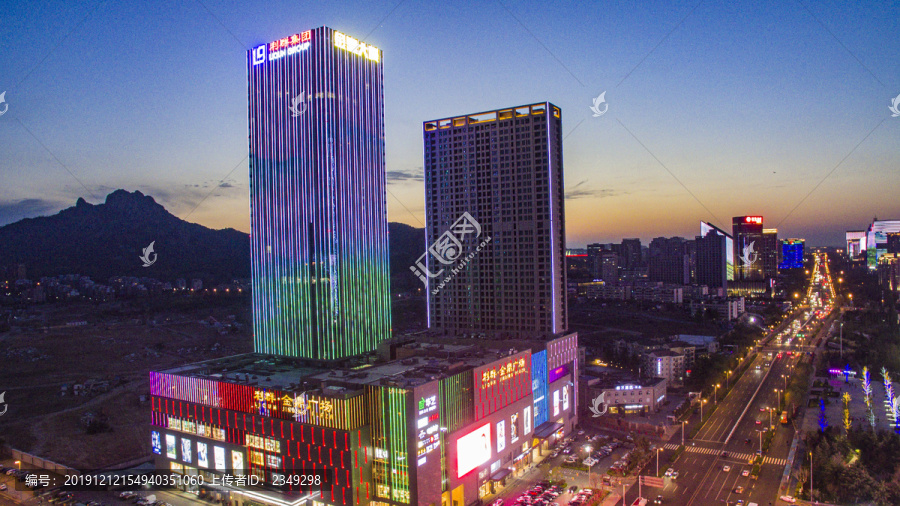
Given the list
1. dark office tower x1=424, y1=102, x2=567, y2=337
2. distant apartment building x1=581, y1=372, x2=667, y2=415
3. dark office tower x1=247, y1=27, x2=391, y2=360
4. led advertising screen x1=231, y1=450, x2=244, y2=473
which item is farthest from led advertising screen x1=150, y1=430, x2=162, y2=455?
distant apartment building x1=581, y1=372, x2=667, y2=415

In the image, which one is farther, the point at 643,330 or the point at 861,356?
the point at 643,330

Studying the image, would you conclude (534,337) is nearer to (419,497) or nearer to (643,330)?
(419,497)

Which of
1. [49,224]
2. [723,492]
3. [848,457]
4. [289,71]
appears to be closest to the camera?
[723,492]

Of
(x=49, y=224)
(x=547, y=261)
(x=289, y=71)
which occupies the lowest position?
(x=547, y=261)

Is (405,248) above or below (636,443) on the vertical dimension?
above

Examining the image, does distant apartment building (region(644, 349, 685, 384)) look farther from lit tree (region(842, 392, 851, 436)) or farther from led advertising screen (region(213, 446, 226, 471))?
led advertising screen (region(213, 446, 226, 471))

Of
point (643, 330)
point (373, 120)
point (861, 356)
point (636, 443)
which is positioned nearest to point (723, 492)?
point (636, 443)

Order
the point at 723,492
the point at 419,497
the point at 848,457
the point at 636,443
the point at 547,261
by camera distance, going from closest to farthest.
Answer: the point at 419,497 < the point at 723,492 < the point at 848,457 < the point at 636,443 < the point at 547,261
